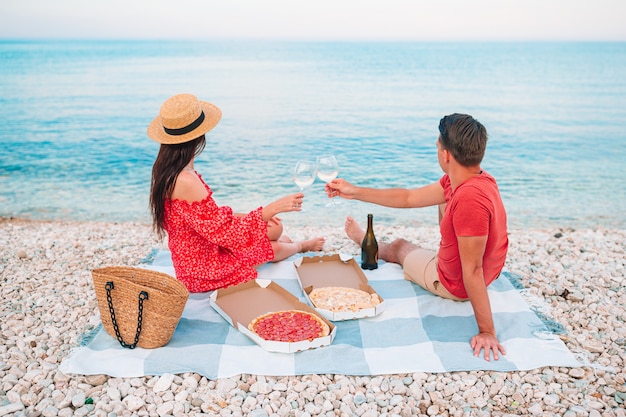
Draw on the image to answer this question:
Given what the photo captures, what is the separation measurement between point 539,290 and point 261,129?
1416cm

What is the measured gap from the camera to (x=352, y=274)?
16.8ft

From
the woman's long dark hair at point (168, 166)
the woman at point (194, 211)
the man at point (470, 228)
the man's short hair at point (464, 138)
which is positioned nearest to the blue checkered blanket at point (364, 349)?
the man at point (470, 228)

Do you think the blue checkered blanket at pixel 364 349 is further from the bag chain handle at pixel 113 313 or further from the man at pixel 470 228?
the man at pixel 470 228

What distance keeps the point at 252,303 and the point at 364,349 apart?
106cm

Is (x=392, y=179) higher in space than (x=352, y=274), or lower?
lower

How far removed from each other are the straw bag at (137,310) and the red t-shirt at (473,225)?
6.42ft

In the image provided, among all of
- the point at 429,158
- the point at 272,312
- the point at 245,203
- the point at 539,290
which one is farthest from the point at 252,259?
the point at 429,158

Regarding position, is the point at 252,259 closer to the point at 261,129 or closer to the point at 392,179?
the point at 392,179

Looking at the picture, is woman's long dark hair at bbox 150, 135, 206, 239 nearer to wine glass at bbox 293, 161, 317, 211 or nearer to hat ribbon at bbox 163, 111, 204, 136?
hat ribbon at bbox 163, 111, 204, 136

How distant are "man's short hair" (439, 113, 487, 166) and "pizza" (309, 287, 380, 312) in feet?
4.36

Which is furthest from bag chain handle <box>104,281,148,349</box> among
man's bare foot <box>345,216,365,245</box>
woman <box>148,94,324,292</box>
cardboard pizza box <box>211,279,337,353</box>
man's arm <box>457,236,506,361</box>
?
man's bare foot <box>345,216,365,245</box>

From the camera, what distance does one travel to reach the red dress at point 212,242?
4363mm

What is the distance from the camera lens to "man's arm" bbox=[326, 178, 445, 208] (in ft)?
15.8

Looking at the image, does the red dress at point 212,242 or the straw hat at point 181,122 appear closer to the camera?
the straw hat at point 181,122
